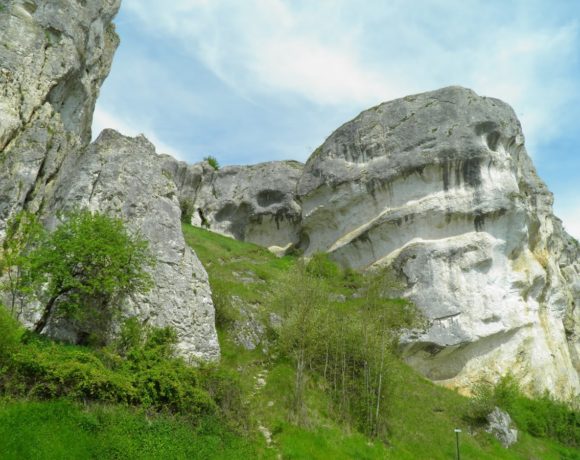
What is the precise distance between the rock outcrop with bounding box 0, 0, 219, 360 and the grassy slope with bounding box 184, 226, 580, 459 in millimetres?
2665

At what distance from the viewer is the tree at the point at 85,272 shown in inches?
720

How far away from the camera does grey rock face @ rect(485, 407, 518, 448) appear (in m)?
23.5

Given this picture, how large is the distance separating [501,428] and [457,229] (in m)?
13.2

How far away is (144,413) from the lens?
1563cm

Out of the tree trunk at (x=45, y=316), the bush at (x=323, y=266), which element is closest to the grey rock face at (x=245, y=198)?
the bush at (x=323, y=266)

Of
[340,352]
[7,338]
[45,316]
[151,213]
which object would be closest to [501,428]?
[340,352]

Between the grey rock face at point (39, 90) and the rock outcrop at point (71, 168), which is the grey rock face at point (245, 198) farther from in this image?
the rock outcrop at point (71, 168)

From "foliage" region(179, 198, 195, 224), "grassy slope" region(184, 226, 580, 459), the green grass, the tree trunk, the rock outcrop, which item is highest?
"foliage" region(179, 198, 195, 224)

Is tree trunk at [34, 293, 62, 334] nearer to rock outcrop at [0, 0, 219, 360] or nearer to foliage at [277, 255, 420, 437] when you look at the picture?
rock outcrop at [0, 0, 219, 360]

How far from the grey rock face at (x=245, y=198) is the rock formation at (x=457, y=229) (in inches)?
201

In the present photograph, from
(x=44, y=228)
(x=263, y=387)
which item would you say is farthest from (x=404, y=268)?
(x=44, y=228)

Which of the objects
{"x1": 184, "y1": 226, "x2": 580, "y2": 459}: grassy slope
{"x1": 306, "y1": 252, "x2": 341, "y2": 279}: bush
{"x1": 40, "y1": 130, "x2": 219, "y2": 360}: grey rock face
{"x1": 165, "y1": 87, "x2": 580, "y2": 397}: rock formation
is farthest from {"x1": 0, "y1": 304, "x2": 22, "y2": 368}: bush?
{"x1": 306, "y1": 252, "x2": 341, "y2": 279}: bush

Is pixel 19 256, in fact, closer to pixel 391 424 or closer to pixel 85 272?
pixel 85 272

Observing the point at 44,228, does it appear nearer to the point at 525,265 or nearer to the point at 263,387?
the point at 263,387
